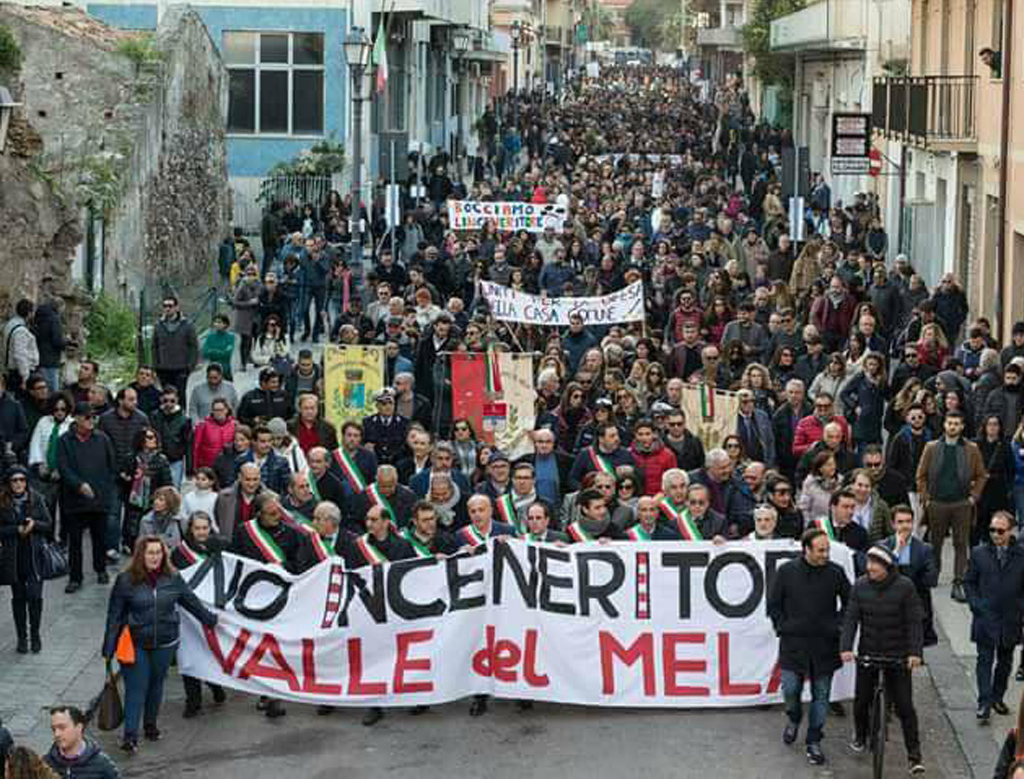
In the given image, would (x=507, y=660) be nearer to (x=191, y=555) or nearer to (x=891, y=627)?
(x=191, y=555)

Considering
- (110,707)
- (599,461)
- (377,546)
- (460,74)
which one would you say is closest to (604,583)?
(377,546)

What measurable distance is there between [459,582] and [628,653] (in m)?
1.15

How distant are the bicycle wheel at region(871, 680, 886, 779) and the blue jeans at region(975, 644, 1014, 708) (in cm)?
113

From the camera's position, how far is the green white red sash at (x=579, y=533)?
15.1 meters

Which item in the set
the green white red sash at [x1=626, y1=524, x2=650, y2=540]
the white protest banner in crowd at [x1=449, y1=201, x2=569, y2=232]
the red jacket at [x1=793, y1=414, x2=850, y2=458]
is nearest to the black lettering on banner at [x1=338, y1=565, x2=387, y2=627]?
the green white red sash at [x1=626, y1=524, x2=650, y2=540]

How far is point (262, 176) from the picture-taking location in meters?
46.8

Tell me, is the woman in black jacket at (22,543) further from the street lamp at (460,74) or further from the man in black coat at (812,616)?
the street lamp at (460,74)

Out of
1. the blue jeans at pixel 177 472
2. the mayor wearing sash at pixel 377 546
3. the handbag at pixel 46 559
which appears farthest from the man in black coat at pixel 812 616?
the blue jeans at pixel 177 472

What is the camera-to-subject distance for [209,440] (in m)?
18.2

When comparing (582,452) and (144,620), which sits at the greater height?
(582,452)

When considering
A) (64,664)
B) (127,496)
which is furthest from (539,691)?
(127,496)

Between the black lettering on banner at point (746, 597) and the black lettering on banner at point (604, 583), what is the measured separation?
1.82 ft

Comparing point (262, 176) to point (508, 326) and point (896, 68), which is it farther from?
point (508, 326)

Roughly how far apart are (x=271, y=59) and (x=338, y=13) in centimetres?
166
